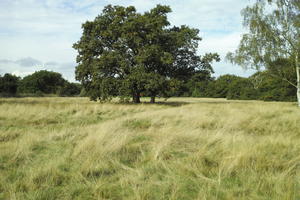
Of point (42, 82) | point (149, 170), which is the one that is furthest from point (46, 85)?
point (149, 170)

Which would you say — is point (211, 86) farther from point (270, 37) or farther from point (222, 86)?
point (270, 37)

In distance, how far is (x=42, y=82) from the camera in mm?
81625

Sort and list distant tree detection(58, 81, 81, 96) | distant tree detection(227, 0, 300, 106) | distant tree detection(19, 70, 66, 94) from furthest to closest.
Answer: distant tree detection(19, 70, 66, 94) → distant tree detection(58, 81, 81, 96) → distant tree detection(227, 0, 300, 106)

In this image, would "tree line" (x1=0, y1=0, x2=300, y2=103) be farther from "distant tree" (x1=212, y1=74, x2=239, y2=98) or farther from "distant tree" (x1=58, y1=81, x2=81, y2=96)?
"distant tree" (x1=58, y1=81, x2=81, y2=96)

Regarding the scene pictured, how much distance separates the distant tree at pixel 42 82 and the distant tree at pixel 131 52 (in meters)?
64.7

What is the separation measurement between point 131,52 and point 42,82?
69.8m

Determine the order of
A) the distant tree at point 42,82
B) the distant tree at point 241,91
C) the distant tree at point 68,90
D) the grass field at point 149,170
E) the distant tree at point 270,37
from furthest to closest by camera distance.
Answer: the distant tree at point 42,82 < the distant tree at point 68,90 < the distant tree at point 241,91 < the distant tree at point 270,37 < the grass field at point 149,170

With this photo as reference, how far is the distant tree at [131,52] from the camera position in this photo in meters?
20.7

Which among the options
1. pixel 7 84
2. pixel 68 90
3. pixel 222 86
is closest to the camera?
pixel 7 84

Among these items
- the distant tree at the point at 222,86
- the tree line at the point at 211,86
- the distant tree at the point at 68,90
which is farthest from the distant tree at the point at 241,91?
the distant tree at the point at 68,90

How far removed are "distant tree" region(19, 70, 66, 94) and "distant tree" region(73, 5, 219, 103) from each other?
64.7m

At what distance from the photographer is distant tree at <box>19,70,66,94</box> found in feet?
264

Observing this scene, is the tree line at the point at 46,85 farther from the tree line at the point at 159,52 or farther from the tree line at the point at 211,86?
the tree line at the point at 159,52

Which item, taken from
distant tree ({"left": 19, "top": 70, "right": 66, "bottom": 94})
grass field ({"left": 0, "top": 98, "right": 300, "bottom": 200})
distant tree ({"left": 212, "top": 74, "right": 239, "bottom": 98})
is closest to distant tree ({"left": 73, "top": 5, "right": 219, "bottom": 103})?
grass field ({"left": 0, "top": 98, "right": 300, "bottom": 200})
